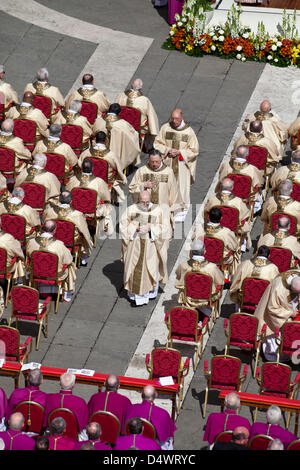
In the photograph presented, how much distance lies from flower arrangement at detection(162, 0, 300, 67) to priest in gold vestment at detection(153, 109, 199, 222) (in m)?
5.40

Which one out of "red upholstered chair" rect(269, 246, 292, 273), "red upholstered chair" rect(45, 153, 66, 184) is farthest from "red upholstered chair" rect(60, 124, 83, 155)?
"red upholstered chair" rect(269, 246, 292, 273)

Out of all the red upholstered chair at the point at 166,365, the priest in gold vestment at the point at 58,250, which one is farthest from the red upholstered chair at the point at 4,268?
the red upholstered chair at the point at 166,365

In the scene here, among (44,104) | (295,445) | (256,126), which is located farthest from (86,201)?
(295,445)

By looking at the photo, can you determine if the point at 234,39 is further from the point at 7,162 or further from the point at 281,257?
the point at 281,257

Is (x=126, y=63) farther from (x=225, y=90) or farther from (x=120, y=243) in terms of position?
(x=120, y=243)

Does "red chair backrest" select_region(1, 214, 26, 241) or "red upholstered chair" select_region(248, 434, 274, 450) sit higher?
"red upholstered chair" select_region(248, 434, 274, 450)

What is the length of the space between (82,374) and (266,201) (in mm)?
5816

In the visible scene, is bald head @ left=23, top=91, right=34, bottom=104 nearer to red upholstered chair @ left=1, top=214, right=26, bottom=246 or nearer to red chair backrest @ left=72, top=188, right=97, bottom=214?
red chair backrest @ left=72, top=188, right=97, bottom=214

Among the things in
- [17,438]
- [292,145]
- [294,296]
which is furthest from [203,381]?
[292,145]

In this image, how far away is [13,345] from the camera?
1828cm

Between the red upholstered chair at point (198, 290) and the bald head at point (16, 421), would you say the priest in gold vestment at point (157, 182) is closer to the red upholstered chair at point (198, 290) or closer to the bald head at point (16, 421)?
the red upholstered chair at point (198, 290)

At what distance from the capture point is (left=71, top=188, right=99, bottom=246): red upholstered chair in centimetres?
2148

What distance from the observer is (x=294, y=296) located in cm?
1878

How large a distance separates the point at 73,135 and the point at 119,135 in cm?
92
